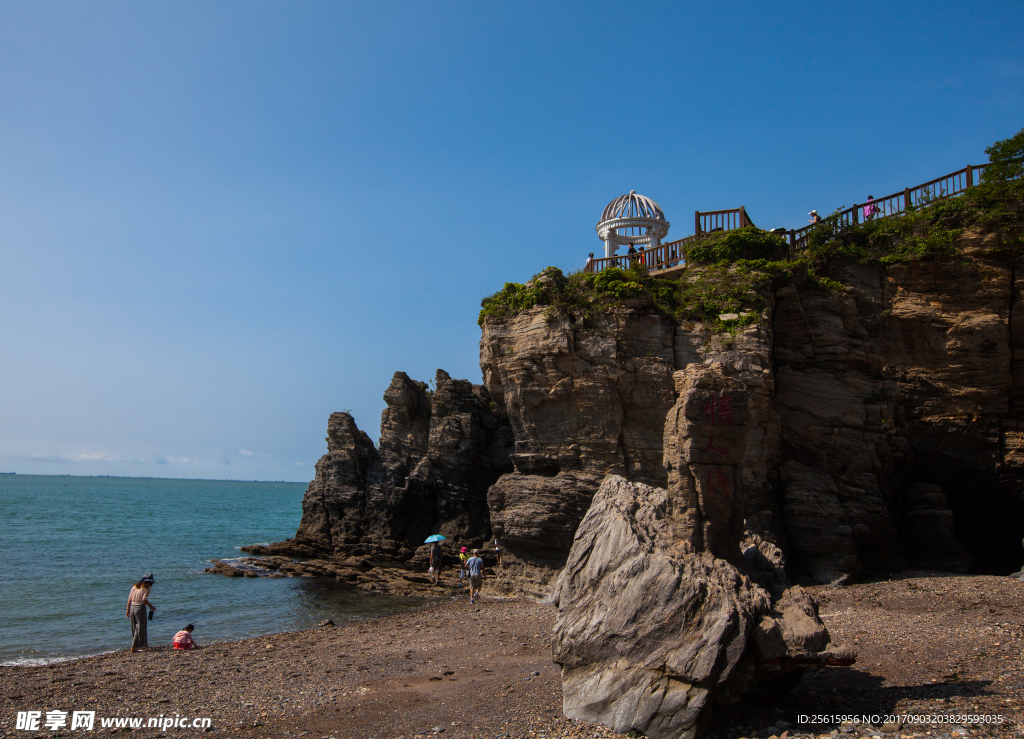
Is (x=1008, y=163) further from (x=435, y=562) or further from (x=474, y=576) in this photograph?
(x=435, y=562)

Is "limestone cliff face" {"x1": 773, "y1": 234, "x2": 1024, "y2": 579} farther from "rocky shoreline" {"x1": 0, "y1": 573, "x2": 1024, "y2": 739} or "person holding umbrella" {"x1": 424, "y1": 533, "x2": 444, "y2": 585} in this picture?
"person holding umbrella" {"x1": 424, "y1": 533, "x2": 444, "y2": 585}

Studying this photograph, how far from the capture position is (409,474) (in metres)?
34.0

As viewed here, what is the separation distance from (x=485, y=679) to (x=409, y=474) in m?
23.5

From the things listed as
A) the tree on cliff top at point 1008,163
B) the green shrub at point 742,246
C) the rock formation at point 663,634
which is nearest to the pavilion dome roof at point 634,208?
the green shrub at point 742,246

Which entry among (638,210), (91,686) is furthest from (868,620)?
(638,210)

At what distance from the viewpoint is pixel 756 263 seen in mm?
20984

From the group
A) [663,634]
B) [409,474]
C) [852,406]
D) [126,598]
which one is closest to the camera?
[663,634]

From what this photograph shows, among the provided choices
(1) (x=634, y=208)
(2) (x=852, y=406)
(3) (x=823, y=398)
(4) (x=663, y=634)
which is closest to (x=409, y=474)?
(1) (x=634, y=208)

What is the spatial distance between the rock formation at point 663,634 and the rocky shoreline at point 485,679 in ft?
1.67

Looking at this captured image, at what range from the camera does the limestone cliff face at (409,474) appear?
103 feet

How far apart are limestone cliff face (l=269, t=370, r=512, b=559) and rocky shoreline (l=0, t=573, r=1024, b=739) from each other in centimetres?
1420

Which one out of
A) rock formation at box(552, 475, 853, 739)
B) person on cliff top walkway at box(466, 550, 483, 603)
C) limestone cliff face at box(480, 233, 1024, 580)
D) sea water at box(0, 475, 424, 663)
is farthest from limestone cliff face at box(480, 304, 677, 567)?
rock formation at box(552, 475, 853, 739)

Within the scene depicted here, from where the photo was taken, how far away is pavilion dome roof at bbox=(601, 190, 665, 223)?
1069 inches

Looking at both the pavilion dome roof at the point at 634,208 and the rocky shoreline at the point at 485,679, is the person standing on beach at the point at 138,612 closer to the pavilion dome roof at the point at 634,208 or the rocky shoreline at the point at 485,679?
the rocky shoreline at the point at 485,679
